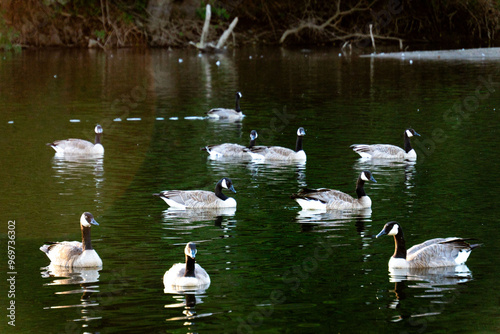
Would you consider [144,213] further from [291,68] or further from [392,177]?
[291,68]

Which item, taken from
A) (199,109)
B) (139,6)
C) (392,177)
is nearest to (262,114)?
(199,109)

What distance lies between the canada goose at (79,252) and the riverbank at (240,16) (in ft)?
189

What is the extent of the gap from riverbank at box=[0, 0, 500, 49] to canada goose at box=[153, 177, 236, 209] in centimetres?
5343

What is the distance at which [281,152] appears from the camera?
89.3 ft

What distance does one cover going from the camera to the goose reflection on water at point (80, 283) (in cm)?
1352

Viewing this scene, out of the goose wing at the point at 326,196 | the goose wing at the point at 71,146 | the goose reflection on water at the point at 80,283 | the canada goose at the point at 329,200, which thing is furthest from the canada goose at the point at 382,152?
the goose reflection on water at the point at 80,283

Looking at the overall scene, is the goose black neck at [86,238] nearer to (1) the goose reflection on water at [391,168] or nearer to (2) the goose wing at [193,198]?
(2) the goose wing at [193,198]

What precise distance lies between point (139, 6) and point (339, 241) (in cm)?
5992

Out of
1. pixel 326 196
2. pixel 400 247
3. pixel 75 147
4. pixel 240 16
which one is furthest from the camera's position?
pixel 240 16

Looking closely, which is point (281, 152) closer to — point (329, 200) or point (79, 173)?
point (79, 173)

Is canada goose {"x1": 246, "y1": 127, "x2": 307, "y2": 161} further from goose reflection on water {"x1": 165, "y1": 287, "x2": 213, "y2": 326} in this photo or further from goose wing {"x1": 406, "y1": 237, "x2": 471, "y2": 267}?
goose reflection on water {"x1": 165, "y1": 287, "x2": 213, "y2": 326}

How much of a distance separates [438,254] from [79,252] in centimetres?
626

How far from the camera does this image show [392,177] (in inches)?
973

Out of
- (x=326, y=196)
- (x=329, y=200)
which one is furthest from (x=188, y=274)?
(x=329, y=200)
